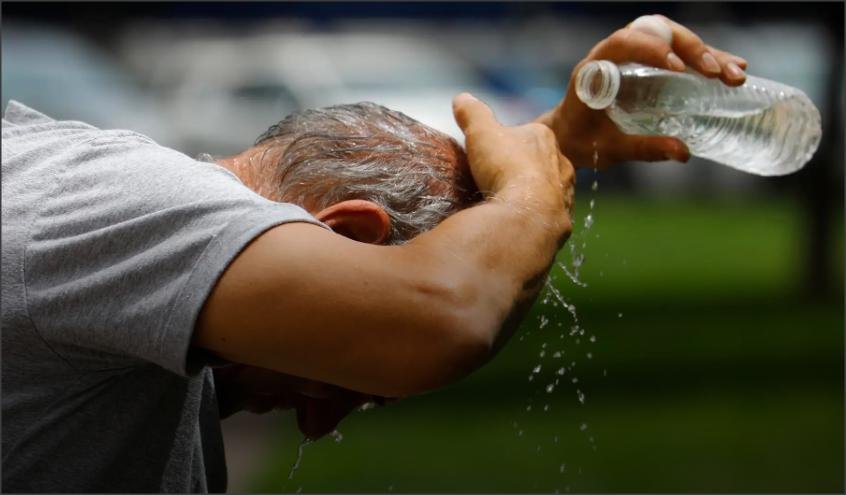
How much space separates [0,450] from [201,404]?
41cm

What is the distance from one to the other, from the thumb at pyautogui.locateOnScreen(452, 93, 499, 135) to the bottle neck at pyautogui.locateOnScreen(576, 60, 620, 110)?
0.95ft

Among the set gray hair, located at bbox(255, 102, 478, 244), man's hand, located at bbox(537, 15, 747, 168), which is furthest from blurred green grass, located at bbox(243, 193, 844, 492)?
gray hair, located at bbox(255, 102, 478, 244)

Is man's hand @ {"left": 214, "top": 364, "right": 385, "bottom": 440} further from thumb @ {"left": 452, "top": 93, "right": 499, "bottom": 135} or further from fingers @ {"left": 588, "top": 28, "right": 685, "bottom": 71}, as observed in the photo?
fingers @ {"left": 588, "top": 28, "right": 685, "bottom": 71}

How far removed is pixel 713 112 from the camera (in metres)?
2.61

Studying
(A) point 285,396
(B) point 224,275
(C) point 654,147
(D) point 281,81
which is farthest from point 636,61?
(D) point 281,81

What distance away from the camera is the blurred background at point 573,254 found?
518cm

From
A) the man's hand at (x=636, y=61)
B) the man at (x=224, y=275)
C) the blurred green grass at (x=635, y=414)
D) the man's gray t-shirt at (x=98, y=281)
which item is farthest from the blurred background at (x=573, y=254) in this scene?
the man's gray t-shirt at (x=98, y=281)

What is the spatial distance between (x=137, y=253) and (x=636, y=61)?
1175 mm

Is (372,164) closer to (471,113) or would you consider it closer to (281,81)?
(471,113)

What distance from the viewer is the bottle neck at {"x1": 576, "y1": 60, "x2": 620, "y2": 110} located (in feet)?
7.32

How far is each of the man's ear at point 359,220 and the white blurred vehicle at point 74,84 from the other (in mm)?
10678

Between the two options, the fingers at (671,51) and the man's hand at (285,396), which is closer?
the man's hand at (285,396)

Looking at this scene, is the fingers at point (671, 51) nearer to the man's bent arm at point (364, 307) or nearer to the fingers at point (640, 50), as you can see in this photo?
the fingers at point (640, 50)

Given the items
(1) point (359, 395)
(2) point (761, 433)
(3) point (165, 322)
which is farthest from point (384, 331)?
(2) point (761, 433)
